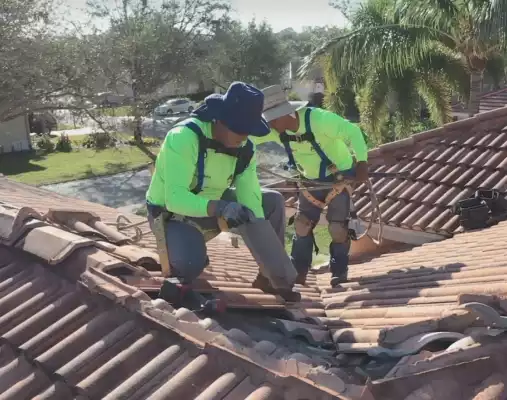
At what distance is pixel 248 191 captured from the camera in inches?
154

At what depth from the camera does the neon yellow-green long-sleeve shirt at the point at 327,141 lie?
5.18 m

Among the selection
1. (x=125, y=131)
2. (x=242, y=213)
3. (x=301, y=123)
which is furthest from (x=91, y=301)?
(x=125, y=131)

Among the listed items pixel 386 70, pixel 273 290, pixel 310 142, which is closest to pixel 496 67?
pixel 386 70

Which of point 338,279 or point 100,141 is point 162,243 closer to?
point 338,279

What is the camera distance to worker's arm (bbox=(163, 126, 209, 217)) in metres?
3.40

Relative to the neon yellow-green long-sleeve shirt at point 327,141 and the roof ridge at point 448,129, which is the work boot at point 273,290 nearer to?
the neon yellow-green long-sleeve shirt at point 327,141

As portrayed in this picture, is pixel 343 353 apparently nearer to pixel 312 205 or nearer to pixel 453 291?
pixel 453 291

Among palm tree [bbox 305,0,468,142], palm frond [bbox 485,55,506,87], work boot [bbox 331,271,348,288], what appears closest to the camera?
work boot [bbox 331,271,348,288]

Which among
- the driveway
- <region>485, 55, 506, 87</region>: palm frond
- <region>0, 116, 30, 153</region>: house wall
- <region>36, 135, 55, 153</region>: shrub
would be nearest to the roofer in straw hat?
<region>485, 55, 506, 87</region>: palm frond

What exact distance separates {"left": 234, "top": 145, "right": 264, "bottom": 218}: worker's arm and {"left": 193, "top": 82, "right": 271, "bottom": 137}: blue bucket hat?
47cm

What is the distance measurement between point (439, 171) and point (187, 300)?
5692 millimetres

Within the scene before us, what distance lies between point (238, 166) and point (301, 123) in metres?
1.58

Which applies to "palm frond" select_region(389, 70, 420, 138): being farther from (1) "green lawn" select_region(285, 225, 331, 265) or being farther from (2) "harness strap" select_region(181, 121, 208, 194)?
(2) "harness strap" select_region(181, 121, 208, 194)

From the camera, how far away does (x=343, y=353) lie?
2.97 m
